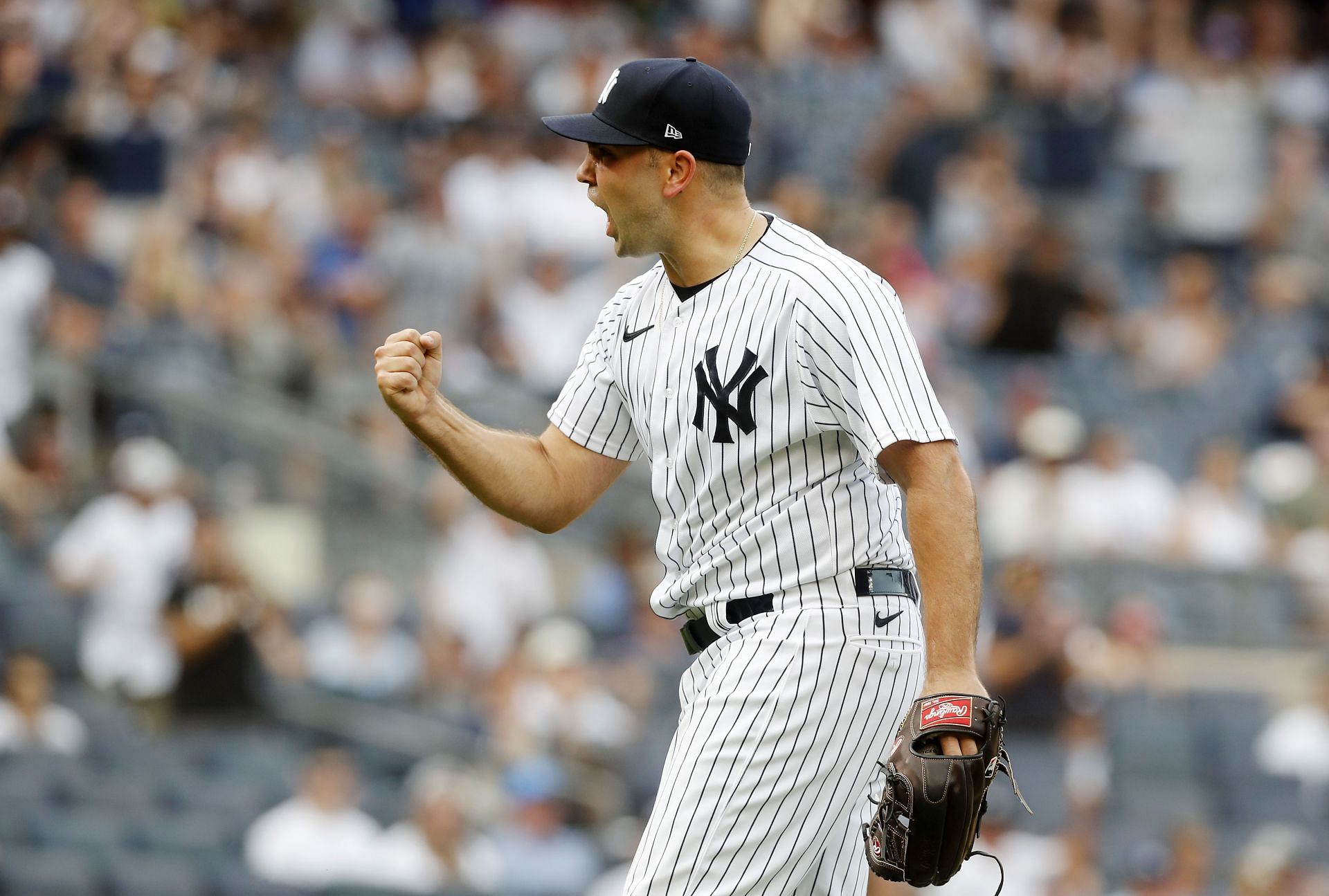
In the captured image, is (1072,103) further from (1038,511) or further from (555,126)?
(555,126)

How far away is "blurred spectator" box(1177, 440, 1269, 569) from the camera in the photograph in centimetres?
1036

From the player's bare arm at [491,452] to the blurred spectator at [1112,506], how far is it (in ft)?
21.4

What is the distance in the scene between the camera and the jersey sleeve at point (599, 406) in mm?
3871

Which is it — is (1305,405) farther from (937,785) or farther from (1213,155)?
(937,785)

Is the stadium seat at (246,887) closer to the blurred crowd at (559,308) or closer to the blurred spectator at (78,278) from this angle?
the blurred crowd at (559,308)

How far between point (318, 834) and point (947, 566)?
541 cm

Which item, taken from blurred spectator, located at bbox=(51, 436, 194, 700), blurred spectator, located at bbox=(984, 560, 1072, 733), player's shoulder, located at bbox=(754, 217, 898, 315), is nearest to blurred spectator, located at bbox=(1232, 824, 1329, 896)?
blurred spectator, located at bbox=(984, 560, 1072, 733)

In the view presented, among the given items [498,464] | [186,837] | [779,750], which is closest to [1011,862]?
[186,837]

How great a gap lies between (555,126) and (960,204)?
8.94 metres

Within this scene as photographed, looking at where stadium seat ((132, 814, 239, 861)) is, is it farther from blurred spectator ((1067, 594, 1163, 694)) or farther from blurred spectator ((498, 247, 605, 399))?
blurred spectator ((1067, 594, 1163, 694))

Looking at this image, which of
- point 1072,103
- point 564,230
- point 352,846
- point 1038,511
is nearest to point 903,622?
point 352,846

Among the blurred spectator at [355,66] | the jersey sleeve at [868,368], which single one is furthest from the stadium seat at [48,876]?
the blurred spectator at [355,66]

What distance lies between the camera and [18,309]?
32.8 ft

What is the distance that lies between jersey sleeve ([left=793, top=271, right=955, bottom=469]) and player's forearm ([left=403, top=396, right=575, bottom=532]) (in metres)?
0.69
